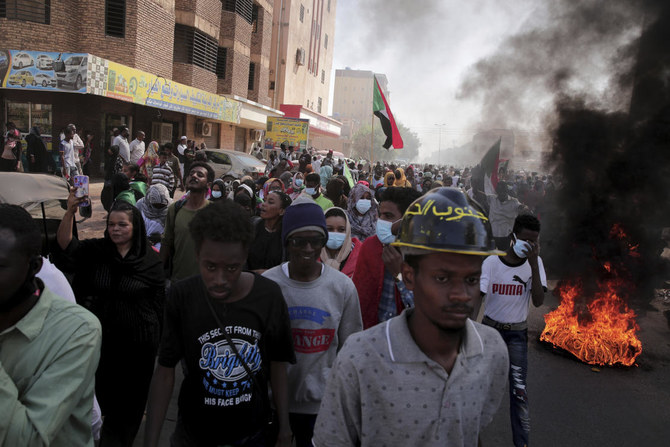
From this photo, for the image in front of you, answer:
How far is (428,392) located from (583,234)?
8.44m

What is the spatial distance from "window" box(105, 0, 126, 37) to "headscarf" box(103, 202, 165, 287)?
18.5 m

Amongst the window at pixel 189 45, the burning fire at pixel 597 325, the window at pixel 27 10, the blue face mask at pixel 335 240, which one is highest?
the window at pixel 189 45

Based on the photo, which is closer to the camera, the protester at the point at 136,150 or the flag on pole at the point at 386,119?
the flag on pole at the point at 386,119

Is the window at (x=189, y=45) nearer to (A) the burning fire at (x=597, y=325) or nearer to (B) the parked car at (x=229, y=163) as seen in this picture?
A: (B) the parked car at (x=229, y=163)

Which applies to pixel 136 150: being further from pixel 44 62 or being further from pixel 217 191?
pixel 217 191

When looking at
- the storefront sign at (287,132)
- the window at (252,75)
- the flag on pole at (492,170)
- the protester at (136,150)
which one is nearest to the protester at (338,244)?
the flag on pole at (492,170)

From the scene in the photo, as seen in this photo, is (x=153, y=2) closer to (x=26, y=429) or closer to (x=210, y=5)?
(x=210, y=5)

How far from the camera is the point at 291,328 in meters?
2.52

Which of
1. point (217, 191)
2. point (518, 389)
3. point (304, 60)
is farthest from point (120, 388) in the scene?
point (304, 60)

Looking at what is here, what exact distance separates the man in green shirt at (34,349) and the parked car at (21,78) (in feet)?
53.2

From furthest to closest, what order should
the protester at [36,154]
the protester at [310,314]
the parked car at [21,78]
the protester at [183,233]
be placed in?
1. the parked car at [21,78]
2. the protester at [36,154]
3. the protester at [183,233]
4. the protester at [310,314]

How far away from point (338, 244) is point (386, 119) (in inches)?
334

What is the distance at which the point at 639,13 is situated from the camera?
9430 mm

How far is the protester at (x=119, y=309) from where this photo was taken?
3.26 m
